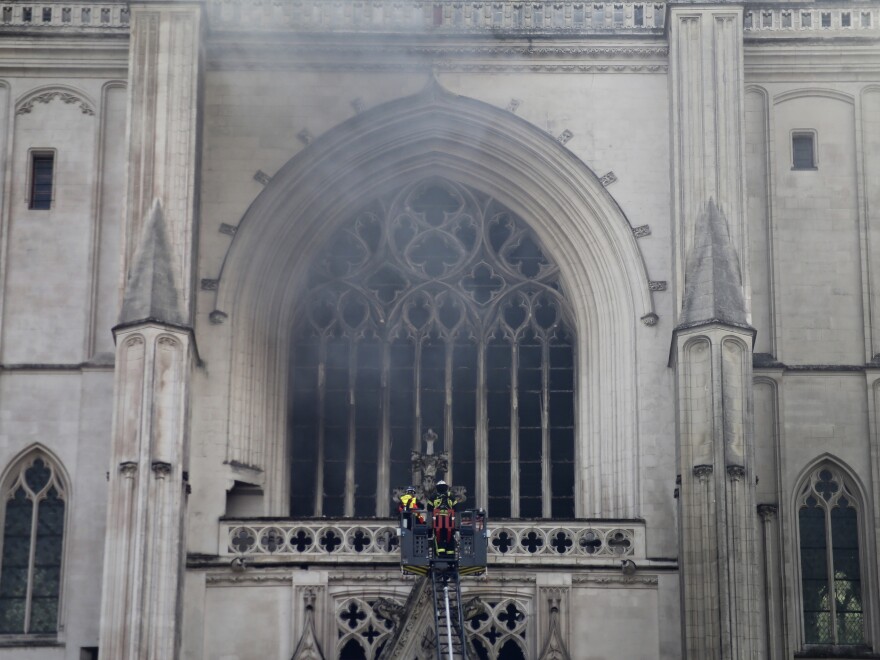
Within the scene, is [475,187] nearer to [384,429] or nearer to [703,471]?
[384,429]

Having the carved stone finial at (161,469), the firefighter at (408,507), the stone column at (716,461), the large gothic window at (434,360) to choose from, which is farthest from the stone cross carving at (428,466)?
the carved stone finial at (161,469)

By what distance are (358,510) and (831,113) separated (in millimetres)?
9220

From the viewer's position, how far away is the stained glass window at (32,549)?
37.8 m

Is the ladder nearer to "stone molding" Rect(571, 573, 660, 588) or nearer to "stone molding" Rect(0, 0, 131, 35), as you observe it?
"stone molding" Rect(571, 573, 660, 588)

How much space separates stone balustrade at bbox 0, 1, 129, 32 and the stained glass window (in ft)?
21.5

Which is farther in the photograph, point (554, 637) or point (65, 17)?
point (65, 17)

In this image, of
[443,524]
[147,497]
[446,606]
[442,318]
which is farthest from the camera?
[442,318]

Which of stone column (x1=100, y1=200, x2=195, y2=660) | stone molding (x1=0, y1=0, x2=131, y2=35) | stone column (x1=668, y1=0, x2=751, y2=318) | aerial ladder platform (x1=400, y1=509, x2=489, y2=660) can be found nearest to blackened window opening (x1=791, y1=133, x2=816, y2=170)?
stone column (x1=668, y1=0, x2=751, y2=318)

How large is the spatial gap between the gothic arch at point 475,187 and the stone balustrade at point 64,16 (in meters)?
3.60

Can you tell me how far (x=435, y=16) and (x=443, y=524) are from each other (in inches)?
335

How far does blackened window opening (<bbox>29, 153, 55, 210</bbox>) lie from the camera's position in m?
39.6

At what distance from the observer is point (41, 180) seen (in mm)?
39719

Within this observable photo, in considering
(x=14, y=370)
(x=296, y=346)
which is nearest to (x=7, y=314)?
(x=14, y=370)

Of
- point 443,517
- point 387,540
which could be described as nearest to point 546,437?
point 387,540
